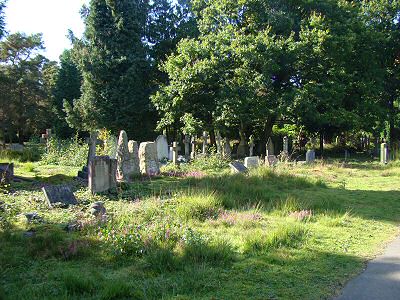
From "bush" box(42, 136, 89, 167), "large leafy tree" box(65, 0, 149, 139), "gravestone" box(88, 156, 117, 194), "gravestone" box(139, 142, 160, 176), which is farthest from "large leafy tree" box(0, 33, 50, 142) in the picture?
"gravestone" box(88, 156, 117, 194)

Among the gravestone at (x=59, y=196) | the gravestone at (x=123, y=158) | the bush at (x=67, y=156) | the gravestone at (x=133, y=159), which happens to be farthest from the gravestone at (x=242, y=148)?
the gravestone at (x=59, y=196)

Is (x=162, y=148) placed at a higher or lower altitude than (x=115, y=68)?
lower

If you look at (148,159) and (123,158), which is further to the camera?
(148,159)

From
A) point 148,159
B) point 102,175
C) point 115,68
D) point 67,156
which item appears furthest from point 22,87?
point 102,175

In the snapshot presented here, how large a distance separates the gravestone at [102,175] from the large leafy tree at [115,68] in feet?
65.4

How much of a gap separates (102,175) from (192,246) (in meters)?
6.07

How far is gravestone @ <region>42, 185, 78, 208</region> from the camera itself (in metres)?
9.23

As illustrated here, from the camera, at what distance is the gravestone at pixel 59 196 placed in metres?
9.23

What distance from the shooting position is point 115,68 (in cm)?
3166

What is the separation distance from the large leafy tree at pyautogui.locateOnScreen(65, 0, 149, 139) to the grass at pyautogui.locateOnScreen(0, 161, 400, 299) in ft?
69.7

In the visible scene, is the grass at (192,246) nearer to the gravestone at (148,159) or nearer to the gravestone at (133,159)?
the gravestone at (133,159)

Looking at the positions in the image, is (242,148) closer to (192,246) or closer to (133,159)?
(133,159)

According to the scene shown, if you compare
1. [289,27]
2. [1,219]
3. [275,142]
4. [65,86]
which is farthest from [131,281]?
[65,86]

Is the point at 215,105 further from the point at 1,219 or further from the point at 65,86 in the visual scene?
the point at 65,86
